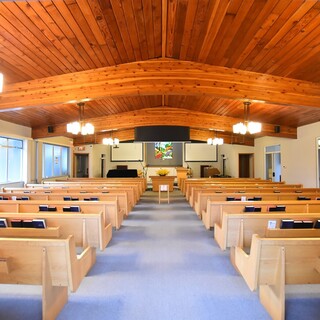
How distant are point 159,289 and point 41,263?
113 cm

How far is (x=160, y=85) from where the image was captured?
187 inches

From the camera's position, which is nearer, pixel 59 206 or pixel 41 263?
pixel 41 263

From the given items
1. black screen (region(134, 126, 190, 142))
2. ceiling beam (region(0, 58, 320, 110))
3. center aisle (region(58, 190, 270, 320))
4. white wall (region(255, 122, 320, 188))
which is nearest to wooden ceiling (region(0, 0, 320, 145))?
ceiling beam (region(0, 58, 320, 110))

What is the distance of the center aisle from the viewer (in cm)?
213

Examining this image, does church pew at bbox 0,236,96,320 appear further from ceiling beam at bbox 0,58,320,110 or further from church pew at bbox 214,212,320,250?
ceiling beam at bbox 0,58,320,110

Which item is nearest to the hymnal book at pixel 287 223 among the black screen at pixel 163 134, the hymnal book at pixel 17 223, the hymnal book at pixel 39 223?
the hymnal book at pixel 39 223

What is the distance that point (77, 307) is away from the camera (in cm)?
221

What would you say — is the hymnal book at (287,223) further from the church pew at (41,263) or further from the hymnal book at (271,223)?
the church pew at (41,263)

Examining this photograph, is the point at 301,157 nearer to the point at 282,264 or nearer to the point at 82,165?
the point at 282,264

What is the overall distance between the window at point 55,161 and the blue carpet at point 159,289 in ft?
21.5

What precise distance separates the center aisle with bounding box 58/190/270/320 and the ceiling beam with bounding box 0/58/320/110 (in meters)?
2.50

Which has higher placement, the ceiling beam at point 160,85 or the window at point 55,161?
the ceiling beam at point 160,85

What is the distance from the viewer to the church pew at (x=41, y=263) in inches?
74.4

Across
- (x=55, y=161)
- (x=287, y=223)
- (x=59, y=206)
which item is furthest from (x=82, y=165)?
(x=287, y=223)
